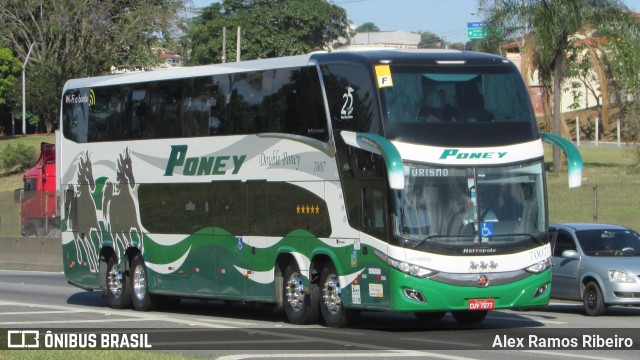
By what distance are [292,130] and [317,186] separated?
106cm

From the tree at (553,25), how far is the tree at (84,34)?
36.2 meters

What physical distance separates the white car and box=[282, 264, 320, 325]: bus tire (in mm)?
5015

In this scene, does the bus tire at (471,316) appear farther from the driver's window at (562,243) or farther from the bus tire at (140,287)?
the bus tire at (140,287)

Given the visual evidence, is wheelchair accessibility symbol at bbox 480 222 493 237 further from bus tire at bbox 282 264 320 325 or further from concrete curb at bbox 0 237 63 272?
concrete curb at bbox 0 237 63 272

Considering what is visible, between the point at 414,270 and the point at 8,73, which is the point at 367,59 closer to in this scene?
the point at 414,270

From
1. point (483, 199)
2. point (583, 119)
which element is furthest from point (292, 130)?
point (583, 119)

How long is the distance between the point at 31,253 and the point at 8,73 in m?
57.0

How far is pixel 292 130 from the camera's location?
56.8 ft

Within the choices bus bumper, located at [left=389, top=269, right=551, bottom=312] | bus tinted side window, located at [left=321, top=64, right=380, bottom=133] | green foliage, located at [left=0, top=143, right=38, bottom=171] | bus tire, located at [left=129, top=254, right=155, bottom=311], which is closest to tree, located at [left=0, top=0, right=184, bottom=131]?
green foliage, located at [left=0, top=143, right=38, bottom=171]

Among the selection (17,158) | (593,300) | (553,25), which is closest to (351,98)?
(593,300)

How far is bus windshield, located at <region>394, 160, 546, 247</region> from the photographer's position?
1511 cm

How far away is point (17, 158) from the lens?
6431 cm

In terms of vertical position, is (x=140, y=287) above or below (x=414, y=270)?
below

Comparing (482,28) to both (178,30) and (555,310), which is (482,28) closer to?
(555,310)
